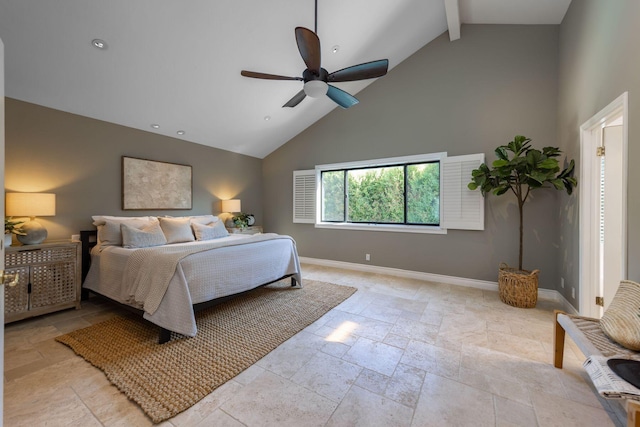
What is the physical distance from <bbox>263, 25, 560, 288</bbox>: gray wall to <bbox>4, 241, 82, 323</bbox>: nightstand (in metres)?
3.79

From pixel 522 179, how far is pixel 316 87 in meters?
2.62

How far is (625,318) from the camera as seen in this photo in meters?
1.54

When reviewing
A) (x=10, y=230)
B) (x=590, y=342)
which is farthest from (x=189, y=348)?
(x=590, y=342)

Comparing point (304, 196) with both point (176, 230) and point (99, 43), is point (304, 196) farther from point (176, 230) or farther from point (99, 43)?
point (99, 43)

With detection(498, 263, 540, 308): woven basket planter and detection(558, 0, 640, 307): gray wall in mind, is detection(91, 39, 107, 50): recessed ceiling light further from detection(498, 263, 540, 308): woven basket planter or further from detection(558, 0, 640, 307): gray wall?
detection(498, 263, 540, 308): woven basket planter

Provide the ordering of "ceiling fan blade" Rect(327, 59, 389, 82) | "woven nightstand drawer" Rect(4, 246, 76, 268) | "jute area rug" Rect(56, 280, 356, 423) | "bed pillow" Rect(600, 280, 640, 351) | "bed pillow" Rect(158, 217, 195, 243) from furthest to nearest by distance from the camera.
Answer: "bed pillow" Rect(158, 217, 195, 243) → "woven nightstand drawer" Rect(4, 246, 76, 268) → "ceiling fan blade" Rect(327, 59, 389, 82) → "jute area rug" Rect(56, 280, 356, 423) → "bed pillow" Rect(600, 280, 640, 351)

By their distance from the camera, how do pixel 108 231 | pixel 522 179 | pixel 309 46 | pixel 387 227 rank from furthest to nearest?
1. pixel 387 227
2. pixel 108 231
3. pixel 522 179
4. pixel 309 46

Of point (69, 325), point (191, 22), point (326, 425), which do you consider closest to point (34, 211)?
point (69, 325)

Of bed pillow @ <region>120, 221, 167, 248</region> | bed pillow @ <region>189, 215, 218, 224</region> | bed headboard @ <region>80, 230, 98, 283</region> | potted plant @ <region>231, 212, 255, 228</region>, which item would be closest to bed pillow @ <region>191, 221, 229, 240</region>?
bed pillow @ <region>189, 215, 218, 224</region>

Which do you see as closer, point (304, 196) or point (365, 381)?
point (365, 381)

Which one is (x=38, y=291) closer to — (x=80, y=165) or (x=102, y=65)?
(x=80, y=165)

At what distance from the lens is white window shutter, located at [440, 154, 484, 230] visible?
3723mm

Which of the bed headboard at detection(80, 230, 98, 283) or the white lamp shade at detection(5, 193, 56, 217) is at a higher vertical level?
the white lamp shade at detection(5, 193, 56, 217)

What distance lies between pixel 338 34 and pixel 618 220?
367 centimetres
